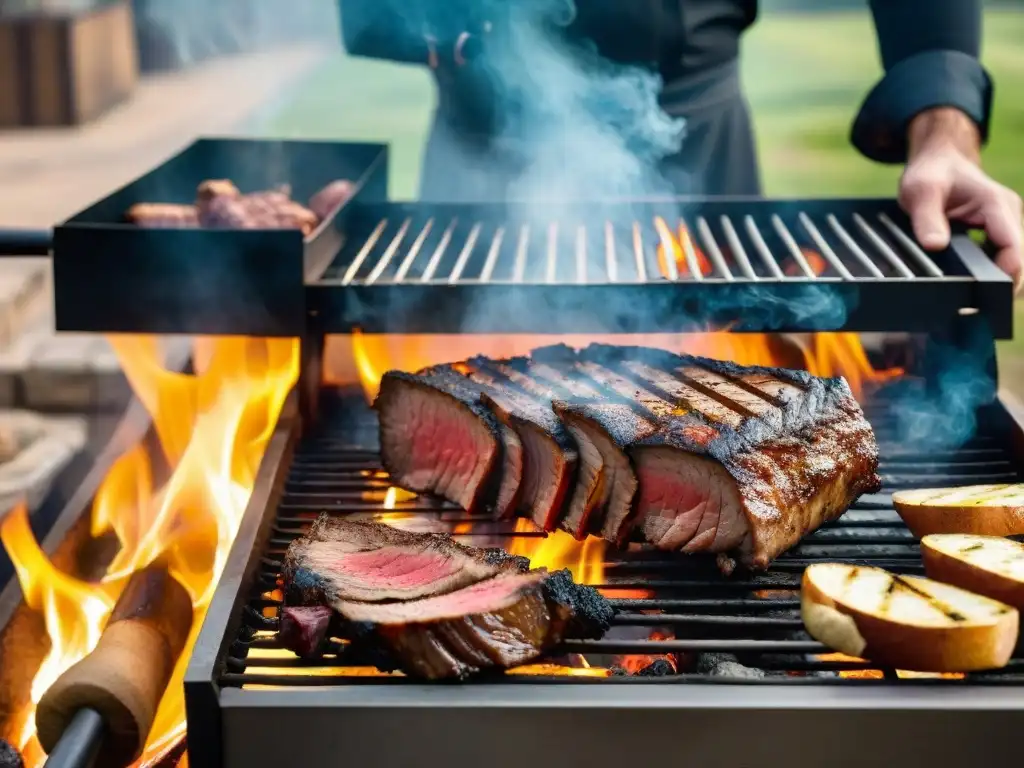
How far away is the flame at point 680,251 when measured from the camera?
368cm

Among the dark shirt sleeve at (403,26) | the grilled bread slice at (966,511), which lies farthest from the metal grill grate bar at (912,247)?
the dark shirt sleeve at (403,26)

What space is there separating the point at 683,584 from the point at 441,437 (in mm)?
856

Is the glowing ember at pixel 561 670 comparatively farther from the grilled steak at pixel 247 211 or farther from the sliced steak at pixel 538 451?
the grilled steak at pixel 247 211

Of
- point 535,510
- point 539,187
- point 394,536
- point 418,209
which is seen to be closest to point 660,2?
point 539,187

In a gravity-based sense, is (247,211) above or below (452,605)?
above

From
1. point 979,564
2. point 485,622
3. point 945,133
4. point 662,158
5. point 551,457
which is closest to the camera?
point 485,622

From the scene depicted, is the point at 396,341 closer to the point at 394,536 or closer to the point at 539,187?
the point at 539,187

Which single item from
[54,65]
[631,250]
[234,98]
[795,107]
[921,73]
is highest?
[921,73]

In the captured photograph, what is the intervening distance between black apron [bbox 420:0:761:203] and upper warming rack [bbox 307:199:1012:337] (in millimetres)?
770

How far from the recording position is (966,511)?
2.75 metres

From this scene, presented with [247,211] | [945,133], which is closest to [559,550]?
[247,211]

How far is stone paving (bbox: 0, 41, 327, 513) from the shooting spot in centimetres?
557

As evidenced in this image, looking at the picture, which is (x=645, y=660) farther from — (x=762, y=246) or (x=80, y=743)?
(x=762, y=246)

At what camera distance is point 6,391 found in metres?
5.97
